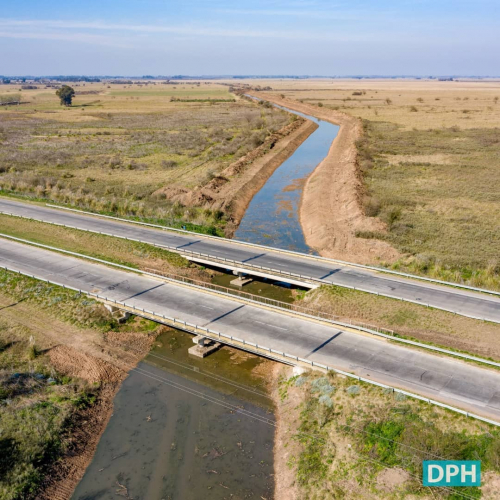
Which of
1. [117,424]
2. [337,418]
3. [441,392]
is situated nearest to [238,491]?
[337,418]

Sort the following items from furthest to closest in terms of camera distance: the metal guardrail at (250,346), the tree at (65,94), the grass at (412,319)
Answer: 1. the tree at (65,94)
2. the grass at (412,319)
3. the metal guardrail at (250,346)

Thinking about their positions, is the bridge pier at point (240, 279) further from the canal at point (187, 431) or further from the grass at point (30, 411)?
the grass at point (30, 411)

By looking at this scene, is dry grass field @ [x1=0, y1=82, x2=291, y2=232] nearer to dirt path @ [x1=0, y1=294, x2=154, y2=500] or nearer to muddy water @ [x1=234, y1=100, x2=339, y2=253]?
muddy water @ [x1=234, y1=100, x2=339, y2=253]

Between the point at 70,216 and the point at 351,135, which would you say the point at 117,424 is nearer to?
the point at 70,216

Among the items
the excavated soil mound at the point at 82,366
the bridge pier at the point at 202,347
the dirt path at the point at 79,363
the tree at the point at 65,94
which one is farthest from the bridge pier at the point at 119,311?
the tree at the point at 65,94

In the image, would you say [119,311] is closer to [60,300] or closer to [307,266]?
[60,300]

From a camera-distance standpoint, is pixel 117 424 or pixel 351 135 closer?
pixel 117 424

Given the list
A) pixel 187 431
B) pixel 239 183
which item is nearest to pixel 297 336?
pixel 187 431
